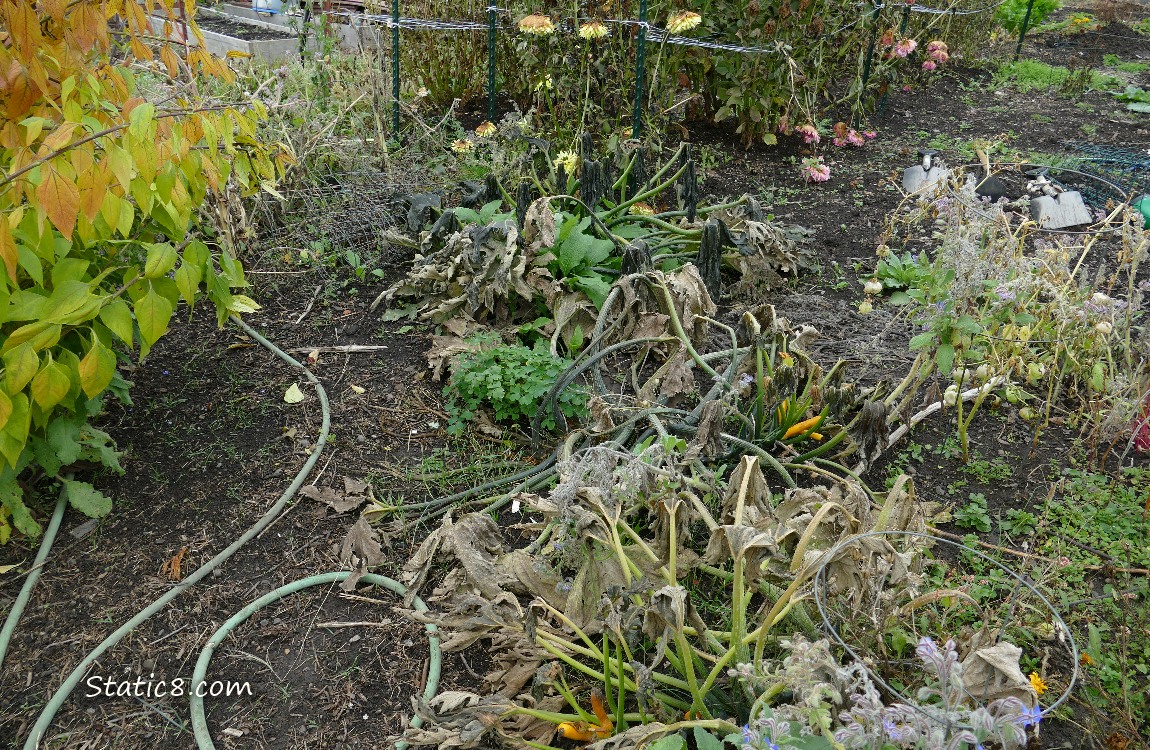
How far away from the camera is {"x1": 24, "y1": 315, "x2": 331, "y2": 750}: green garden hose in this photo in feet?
6.47

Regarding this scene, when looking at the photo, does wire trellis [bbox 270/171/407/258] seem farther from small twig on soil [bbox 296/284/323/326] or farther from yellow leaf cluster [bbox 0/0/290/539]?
yellow leaf cluster [bbox 0/0/290/539]

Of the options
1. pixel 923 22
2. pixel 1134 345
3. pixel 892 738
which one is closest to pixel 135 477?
pixel 892 738

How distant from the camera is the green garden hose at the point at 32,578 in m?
2.14

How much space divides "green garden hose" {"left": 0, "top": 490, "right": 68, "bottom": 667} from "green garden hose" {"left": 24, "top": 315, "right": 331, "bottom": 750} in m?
0.21

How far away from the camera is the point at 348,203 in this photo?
4211mm

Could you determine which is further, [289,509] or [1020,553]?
[289,509]

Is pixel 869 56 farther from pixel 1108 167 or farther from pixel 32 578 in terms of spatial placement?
pixel 32 578

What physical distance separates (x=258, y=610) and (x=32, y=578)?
24.8 inches

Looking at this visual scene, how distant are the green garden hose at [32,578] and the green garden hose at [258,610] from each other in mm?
503

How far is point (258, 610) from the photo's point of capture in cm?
227

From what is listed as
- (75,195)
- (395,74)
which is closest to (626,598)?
(75,195)

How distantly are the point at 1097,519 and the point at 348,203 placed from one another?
3448 millimetres

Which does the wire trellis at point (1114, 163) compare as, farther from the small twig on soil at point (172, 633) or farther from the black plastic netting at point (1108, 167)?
the small twig on soil at point (172, 633)

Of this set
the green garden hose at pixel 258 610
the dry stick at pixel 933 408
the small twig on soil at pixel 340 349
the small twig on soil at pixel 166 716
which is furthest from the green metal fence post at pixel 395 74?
the small twig on soil at pixel 166 716
